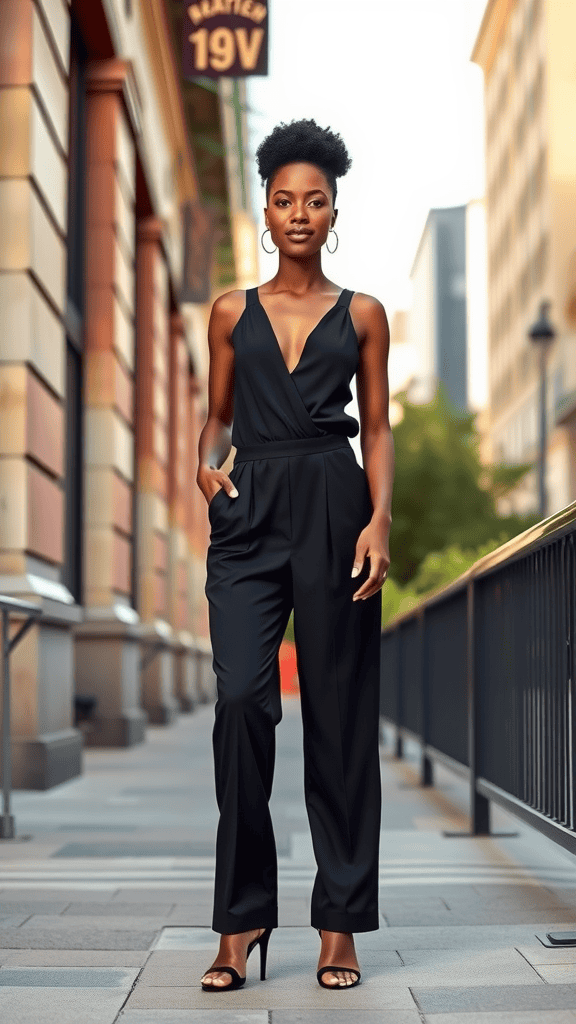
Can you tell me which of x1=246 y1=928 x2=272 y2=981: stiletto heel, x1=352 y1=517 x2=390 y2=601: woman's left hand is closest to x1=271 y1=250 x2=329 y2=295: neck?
x1=352 y1=517 x2=390 y2=601: woman's left hand

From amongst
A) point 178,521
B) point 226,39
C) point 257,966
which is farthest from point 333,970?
point 178,521

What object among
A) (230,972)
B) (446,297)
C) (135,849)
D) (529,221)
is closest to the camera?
(230,972)

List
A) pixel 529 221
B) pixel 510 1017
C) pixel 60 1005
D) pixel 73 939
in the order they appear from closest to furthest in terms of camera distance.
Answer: pixel 510 1017 < pixel 60 1005 < pixel 73 939 < pixel 529 221

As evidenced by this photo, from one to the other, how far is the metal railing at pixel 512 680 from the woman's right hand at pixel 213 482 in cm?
103

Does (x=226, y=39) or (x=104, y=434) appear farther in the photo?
(x=104, y=434)

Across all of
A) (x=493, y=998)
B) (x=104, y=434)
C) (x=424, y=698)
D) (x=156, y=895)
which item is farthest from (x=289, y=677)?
(x=493, y=998)

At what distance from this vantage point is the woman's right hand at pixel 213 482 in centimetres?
377

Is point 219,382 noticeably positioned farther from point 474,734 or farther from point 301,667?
point 474,734

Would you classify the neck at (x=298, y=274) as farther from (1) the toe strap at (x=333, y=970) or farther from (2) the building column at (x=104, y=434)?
(2) the building column at (x=104, y=434)

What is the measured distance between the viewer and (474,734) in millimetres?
6684

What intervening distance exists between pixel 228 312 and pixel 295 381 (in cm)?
31

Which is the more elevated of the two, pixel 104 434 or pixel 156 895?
pixel 104 434

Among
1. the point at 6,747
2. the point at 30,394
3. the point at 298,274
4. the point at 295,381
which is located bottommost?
the point at 6,747

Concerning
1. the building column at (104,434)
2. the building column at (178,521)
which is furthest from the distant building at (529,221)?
the building column at (104,434)
